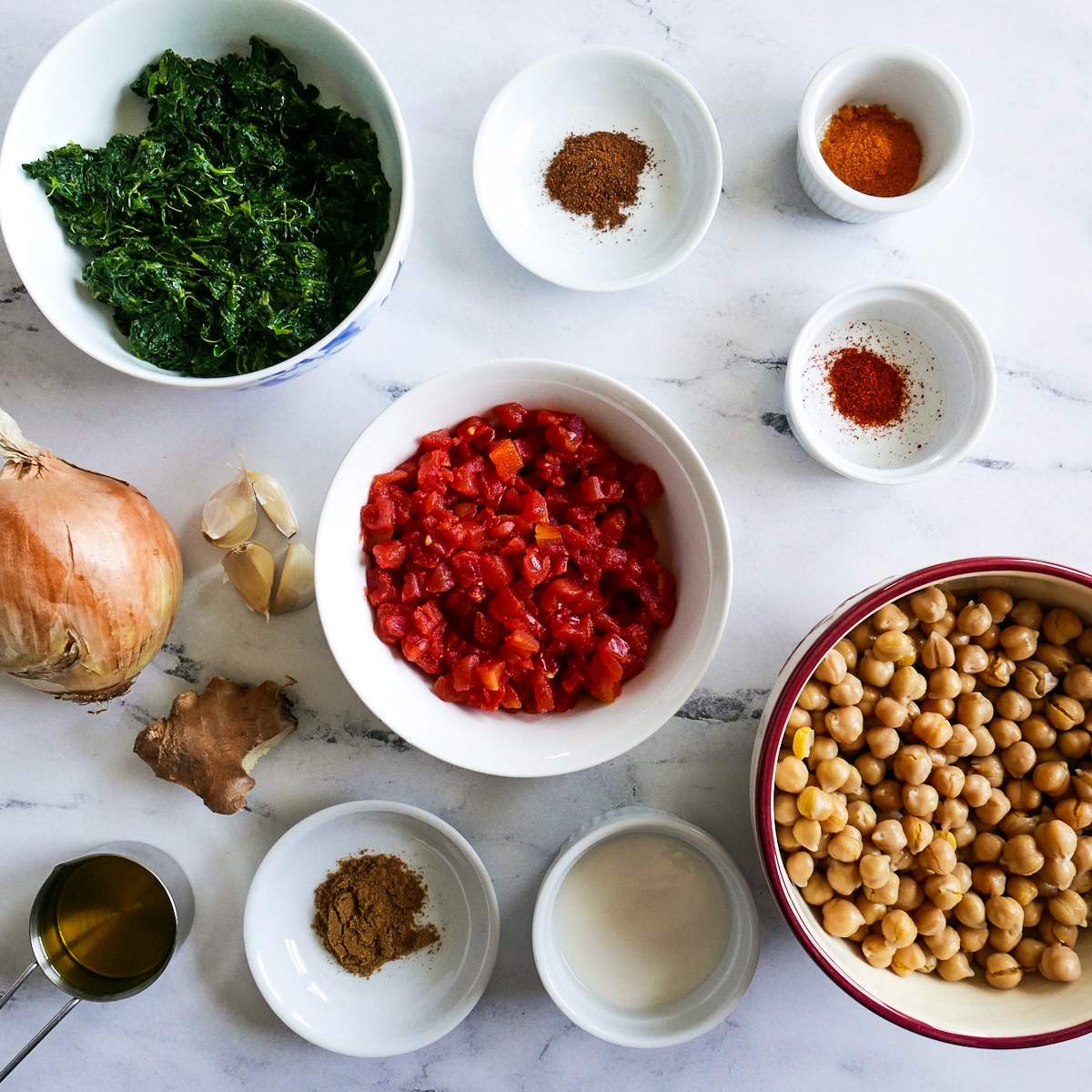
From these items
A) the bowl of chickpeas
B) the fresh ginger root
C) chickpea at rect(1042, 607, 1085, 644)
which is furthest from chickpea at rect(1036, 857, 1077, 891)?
the fresh ginger root

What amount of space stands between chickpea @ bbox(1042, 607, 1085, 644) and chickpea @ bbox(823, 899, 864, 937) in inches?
26.3

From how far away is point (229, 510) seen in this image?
1817mm

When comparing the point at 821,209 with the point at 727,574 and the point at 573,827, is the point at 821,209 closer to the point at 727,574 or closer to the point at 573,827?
the point at 727,574

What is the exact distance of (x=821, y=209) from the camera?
1924mm

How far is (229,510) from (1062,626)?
172cm

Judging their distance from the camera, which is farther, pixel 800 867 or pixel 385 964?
pixel 385 964

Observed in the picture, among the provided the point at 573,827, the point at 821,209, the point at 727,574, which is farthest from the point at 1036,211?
the point at 573,827

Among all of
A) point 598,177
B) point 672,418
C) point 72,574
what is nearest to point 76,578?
point 72,574

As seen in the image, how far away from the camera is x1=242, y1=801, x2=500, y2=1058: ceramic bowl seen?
1.85m

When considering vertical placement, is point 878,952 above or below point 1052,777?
below

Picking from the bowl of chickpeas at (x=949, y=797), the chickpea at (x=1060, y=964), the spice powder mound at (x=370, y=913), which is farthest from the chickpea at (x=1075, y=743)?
the spice powder mound at (x=370, y=913)

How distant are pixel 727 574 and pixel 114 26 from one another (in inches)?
61.9

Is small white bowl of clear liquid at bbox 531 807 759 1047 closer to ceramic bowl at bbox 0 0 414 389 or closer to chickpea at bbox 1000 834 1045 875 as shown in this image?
chickpea at bbox 1000 834 1045 875

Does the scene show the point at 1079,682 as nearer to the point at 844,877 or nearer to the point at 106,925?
the point at 844,877
